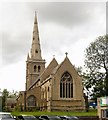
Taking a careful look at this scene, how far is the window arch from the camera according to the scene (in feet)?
195

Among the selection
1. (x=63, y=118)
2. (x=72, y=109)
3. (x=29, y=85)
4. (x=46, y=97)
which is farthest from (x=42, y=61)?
(x=63, y=118)

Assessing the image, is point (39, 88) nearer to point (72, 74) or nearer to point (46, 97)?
point (46, 97)

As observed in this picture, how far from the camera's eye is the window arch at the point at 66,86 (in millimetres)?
59500

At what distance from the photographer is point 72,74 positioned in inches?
2375

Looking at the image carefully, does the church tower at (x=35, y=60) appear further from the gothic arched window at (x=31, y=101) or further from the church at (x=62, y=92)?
the church at (x=62, y=92)

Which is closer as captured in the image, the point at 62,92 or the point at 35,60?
the point at 62,92

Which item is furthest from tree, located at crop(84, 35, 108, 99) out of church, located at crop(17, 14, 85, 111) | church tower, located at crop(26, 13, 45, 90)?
church tower, located at crop(26, 13, 45, 90)

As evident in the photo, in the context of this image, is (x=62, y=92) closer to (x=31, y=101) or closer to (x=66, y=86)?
(x=66, y=86)

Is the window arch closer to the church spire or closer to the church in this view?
the church

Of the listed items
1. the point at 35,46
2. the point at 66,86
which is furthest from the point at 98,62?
the point at 35,46

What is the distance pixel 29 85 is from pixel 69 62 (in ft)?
92.9

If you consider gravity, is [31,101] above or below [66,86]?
below

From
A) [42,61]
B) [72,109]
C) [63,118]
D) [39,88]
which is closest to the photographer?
[63,118]

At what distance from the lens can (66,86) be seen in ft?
197
